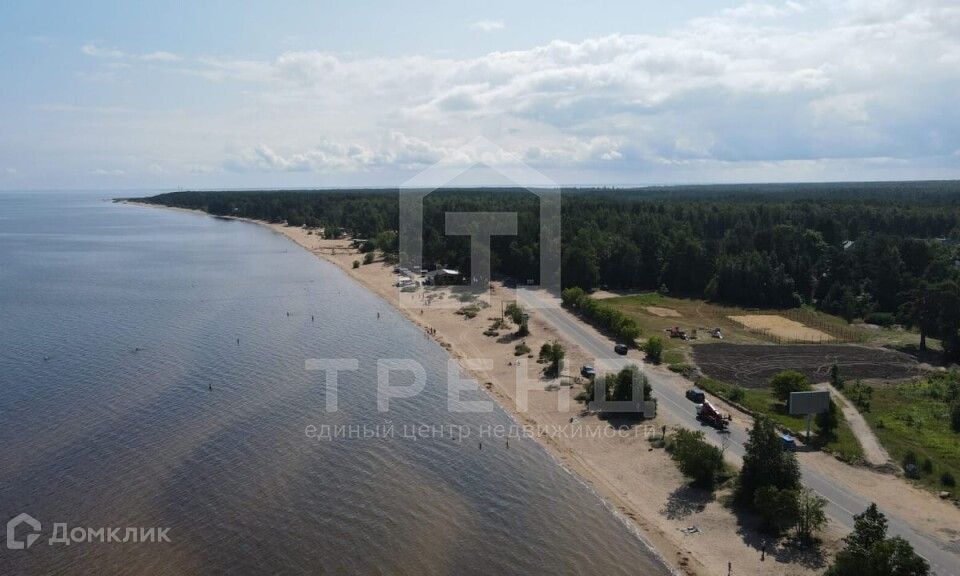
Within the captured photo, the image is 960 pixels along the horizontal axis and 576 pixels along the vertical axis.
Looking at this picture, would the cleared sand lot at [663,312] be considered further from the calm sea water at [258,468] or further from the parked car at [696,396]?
the parked car at [696,396]

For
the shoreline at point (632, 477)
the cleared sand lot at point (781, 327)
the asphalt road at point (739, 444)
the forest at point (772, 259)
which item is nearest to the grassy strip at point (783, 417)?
the asphalt road at point (739, 444)

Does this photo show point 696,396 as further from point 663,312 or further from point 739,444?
point 663,312

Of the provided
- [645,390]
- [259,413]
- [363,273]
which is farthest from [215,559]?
[363,273]

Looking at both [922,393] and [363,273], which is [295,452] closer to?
[922,393]

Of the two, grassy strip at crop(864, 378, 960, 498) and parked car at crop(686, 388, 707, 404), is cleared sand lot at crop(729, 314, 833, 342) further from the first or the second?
parked car at crop(686, 388, 707, 404)

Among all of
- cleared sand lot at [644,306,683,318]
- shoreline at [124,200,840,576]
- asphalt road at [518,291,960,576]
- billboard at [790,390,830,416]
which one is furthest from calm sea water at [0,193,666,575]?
cleared sand lot at [644,306,683,318]

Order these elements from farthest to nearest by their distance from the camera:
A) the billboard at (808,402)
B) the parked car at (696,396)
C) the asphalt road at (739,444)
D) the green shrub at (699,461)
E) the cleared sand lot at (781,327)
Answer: the cleared sand lot at (781,327), the parked car at (696,396), the billboard at (808,402), the green shrub at (699,461), the asphalt road at (739,444)
